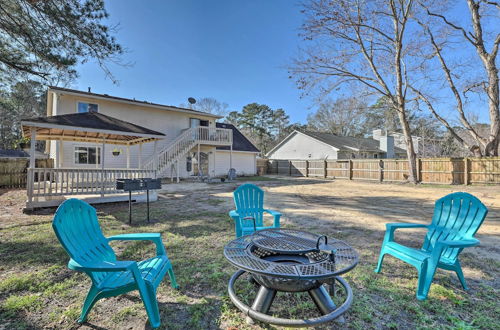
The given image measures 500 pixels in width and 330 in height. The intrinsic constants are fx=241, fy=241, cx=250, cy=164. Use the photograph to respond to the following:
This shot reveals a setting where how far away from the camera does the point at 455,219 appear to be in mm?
2953

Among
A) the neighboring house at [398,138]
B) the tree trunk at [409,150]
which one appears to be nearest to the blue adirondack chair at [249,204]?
the tree trunk at [409,150]

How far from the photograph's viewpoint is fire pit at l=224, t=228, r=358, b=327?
1.77 metres

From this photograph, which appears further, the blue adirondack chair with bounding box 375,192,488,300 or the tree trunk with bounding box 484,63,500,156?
the tree trunk with bounding box 484,63,500,156

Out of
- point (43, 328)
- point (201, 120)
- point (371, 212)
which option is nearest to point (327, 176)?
point (201, 120)

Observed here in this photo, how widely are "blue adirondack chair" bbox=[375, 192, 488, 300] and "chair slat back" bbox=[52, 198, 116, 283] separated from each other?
125 inches

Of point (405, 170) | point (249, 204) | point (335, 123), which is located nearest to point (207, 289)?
point (249, 204)

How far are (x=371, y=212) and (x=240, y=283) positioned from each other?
5635mm

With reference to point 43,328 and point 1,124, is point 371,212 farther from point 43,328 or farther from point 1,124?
point 1,124

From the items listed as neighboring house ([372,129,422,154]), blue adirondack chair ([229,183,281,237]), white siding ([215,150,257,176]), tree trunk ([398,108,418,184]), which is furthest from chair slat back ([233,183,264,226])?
neighboring house ([372,129,422,154])

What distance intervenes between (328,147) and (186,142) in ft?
52.0

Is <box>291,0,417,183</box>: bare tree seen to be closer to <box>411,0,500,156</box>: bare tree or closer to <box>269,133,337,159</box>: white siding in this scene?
<box>411,0,500,156</box>: bare tree

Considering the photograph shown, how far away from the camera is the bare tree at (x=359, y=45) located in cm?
1261

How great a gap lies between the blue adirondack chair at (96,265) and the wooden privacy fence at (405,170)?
17.9 meters

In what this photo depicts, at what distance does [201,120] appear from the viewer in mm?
18719
